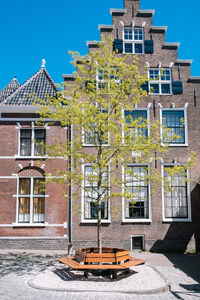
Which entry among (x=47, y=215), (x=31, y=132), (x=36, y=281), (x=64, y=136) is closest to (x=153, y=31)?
(x=64, y=136)

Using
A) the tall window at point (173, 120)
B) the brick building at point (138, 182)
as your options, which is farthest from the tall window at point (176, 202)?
the tall window at point (173, 120)

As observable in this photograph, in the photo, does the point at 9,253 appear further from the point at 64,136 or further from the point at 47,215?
the point at 64,136

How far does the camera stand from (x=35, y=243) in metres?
16.0

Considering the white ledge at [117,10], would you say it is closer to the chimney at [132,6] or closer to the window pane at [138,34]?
the chimney at [132,6]

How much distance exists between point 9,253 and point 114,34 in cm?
1368

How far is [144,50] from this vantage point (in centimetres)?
1778

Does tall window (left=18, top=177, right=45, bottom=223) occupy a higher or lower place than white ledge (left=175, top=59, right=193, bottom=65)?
lower

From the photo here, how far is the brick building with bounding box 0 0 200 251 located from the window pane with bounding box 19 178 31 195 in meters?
0.06

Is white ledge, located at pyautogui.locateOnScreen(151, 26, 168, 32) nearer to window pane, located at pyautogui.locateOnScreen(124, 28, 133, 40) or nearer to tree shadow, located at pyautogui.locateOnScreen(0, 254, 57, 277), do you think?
window pane, located at pyautogui.locateOnScreen(124, 28, 133, 40)

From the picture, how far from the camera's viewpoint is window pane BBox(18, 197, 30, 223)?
16.5 meters

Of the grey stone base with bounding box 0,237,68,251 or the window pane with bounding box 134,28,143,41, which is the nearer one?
the grey stone base with bounding box 0,237,68,251

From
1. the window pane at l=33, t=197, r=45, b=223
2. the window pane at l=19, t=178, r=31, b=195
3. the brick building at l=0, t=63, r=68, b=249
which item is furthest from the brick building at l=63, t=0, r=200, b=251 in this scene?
the window pane at l=19, t=178, r=31, b=195

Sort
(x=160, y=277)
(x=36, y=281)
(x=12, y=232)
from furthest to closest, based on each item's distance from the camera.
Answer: (x=12, y=232) < (x=160, y=277) < (x=36, y=281)

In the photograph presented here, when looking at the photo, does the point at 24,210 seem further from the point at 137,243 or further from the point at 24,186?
the point at 137,243
